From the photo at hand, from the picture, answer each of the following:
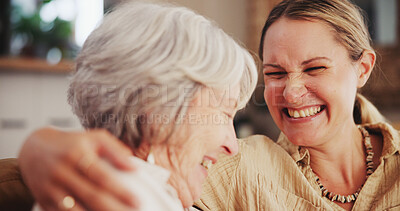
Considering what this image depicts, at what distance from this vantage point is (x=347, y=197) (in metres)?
1.22

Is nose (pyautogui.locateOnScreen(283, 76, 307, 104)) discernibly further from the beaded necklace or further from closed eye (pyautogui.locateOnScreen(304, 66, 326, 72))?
the beaded necklace

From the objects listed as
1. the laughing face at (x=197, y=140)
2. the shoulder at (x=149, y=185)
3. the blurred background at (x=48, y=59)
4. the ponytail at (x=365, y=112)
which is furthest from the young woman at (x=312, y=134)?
the blurred background at (x=48, y=59)

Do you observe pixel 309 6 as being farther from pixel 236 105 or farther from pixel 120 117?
pixel 120 117

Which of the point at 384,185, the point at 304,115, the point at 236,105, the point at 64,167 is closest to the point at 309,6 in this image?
the point at 304,115

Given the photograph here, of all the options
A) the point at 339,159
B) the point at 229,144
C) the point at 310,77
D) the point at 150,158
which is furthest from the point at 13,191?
the point at 339,159

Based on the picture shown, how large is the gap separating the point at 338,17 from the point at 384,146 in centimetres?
48

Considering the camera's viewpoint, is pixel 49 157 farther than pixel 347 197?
No

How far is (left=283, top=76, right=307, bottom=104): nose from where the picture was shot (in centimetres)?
119

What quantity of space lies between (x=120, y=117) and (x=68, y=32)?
3.32 m

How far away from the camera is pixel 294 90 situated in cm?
119

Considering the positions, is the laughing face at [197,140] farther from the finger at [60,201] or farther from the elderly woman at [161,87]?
the finger at [60,201]

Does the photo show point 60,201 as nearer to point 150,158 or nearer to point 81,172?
point 81,172

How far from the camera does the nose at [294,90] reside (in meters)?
1.19

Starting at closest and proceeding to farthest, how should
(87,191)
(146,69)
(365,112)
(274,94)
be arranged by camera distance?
(87,191)
(146,69)
(274,94)
(365,112)
